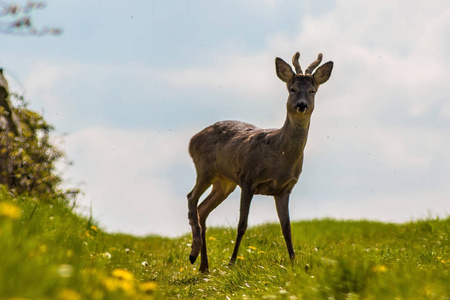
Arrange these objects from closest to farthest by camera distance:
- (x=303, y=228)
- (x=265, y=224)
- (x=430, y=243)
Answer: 1. (x=430, y=243)
2. (x=265, y=224)
3. (x=303, y=228)

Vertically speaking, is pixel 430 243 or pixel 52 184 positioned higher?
pixel 52 184

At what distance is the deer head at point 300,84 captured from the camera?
301 inches

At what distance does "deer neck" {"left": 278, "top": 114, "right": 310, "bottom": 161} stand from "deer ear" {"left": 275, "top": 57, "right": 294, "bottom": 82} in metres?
0.62

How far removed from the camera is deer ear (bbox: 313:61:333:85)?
808cm

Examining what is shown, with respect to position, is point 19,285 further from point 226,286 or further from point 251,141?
point 251,141

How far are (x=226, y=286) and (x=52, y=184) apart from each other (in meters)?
7.10

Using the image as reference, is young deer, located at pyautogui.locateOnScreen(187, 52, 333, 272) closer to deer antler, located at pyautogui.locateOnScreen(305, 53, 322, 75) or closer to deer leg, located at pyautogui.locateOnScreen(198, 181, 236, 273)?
deer antler, located at pyautogui.locateOnScreen(305, 53, 322, 75)

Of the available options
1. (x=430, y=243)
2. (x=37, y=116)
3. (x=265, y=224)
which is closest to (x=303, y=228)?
(x=265, y=224)

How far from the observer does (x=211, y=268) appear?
29.3ft

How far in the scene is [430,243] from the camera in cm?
1012

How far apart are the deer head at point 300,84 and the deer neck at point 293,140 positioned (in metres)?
0.04

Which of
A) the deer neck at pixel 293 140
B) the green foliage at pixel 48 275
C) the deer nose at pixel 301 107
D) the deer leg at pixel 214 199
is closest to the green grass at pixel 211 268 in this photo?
the green foliage at pixel 48 275

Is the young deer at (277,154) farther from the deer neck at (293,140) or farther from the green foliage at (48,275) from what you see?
the green foliage at (48,275)

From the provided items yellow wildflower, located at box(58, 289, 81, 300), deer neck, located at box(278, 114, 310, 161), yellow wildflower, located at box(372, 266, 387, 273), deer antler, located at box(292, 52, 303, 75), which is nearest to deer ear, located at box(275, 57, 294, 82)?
deer antler, located at box(292, 52, 303, 75)
